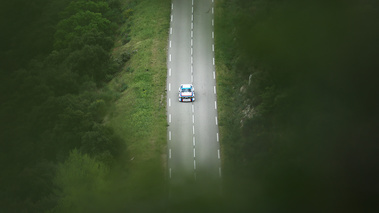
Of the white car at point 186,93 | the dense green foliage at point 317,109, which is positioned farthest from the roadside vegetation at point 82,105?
the dense green foliage at point 317,109

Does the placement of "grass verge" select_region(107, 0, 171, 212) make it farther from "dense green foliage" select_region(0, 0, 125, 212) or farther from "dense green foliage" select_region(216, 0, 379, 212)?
"dense green foliage" select_region(216, 0, 379, 212)

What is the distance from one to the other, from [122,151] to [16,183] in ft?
35.7

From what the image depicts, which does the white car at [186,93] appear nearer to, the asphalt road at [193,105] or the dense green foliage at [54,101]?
the asphalt road at [193,105]

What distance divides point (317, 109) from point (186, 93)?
24.2 metres

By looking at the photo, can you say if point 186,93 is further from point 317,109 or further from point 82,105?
point 317,109

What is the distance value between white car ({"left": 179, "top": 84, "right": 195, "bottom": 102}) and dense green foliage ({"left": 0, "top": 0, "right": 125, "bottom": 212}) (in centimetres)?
852

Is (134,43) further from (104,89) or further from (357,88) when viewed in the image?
(357,88)

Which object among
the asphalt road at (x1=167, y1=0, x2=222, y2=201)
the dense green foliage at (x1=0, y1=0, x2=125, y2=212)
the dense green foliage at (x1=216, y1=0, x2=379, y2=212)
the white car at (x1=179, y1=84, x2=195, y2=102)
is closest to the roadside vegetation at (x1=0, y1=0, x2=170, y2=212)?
the dense green foliage at (x1=0, y1=0, x2=125, y2=212)

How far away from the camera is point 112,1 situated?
237ft

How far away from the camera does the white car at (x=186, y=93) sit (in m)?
52.2

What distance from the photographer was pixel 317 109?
29797 millimetres

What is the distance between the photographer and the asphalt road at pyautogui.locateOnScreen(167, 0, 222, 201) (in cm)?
4045

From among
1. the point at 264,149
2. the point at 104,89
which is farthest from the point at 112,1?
the point at 264,149

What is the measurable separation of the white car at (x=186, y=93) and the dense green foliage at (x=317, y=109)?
19556 mm
